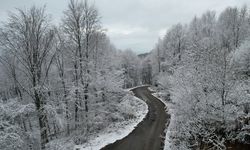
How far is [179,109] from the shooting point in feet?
45.0

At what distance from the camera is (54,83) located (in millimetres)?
18234

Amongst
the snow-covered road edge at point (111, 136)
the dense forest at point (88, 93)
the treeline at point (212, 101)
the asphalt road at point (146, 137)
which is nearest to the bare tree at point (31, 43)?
the dense forest at point (88, 93)

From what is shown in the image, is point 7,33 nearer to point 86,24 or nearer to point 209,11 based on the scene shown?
point 86,24

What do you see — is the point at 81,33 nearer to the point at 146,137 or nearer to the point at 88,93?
the point at 88,93

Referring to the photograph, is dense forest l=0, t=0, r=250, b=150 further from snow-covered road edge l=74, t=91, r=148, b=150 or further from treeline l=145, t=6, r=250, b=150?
snow-covered road edge l=74, t=91, r=148, b=150

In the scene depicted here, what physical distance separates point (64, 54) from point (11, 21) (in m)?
7.40

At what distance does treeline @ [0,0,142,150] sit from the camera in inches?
401

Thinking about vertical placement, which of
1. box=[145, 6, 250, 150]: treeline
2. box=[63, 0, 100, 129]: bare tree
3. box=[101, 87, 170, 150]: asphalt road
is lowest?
box=[101, 87, 170, 150]: asphalt road

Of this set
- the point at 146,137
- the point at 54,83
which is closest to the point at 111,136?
the point at 146,137

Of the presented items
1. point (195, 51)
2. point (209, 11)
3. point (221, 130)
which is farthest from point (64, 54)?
point (209, 11)

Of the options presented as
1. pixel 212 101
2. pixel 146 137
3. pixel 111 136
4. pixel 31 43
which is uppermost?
pixel 31 43

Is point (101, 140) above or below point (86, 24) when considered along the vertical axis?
below

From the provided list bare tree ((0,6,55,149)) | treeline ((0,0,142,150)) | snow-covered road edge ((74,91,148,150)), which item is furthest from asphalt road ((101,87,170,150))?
bare tree ((0,6,55,149))

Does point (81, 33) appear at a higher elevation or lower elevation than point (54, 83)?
higher
